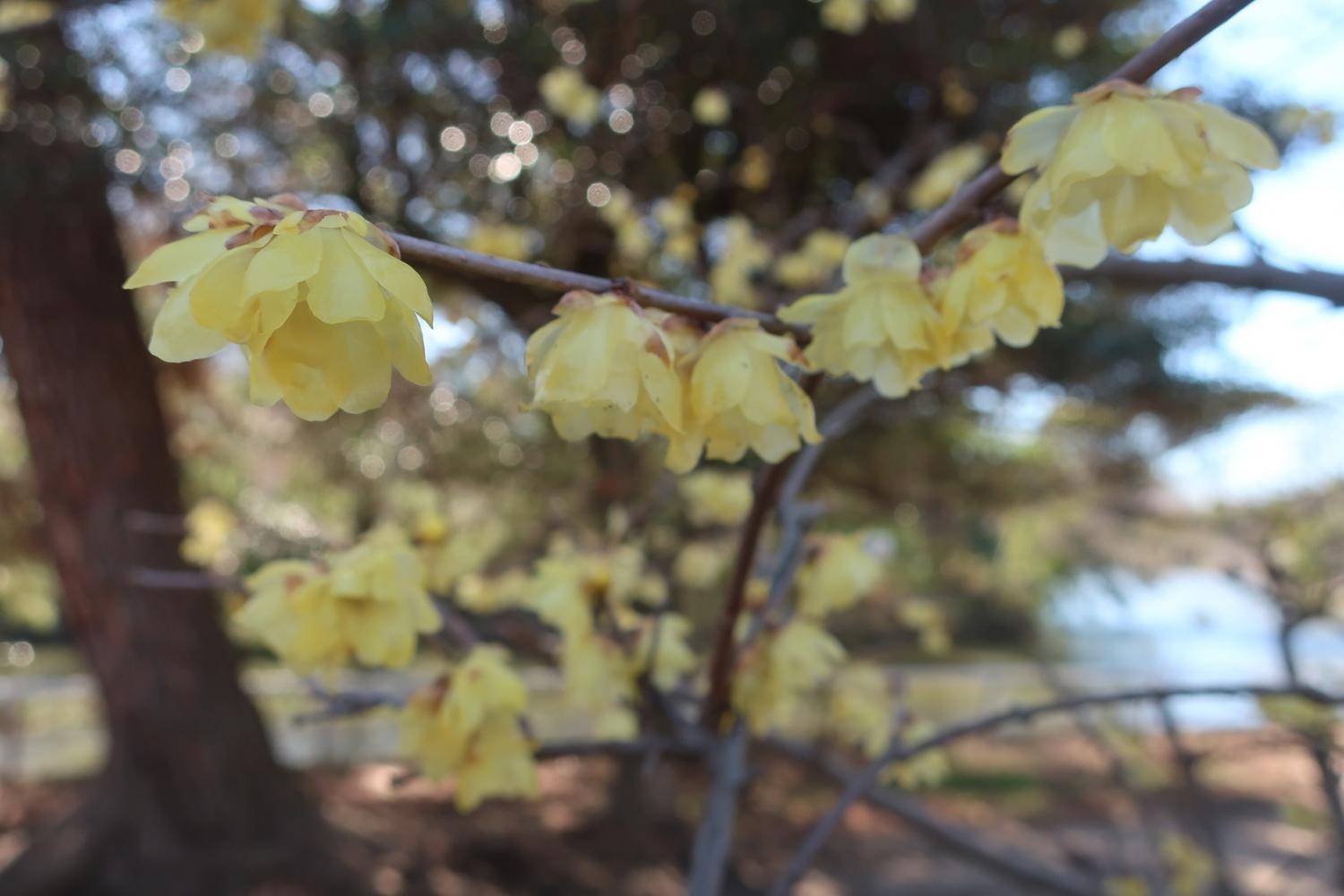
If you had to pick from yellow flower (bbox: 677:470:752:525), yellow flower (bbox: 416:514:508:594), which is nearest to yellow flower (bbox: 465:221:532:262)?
yellow flower (bbox: 677:470:752:525)

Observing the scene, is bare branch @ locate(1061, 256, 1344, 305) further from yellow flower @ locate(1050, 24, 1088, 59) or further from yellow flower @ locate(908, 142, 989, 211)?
yellow flower @ locate(1050, 24, 1088, 59)

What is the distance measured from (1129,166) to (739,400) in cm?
27

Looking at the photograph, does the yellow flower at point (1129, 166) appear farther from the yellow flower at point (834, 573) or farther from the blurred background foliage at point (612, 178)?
the blurred background foliage at point (612, 178)

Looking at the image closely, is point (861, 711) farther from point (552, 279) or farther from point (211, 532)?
point (211, 532)

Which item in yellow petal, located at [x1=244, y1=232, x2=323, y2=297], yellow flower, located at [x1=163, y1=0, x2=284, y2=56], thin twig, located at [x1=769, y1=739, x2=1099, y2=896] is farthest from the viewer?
yellow flower, located at [x1=163, y1=0, x2=284, y2=56]

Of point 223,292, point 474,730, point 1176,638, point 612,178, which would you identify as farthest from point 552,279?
point 1176,638

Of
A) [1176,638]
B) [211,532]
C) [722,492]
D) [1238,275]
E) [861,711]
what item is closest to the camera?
[1238,275]

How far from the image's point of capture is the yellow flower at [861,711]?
5.69ft

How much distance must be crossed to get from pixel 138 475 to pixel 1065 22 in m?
3.83

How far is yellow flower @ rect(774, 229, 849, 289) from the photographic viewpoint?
2.31m

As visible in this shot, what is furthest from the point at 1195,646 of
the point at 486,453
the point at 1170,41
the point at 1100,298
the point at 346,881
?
the point at 1170,41

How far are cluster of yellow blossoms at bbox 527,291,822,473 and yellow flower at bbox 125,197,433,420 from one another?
10 cm

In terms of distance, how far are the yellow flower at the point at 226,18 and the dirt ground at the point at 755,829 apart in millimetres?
2244

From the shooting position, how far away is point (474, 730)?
91cm
